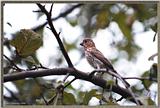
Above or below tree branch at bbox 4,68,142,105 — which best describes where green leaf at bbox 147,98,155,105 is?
below

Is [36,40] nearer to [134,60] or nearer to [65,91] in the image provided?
[65,91]

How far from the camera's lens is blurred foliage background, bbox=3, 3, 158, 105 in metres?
1.48

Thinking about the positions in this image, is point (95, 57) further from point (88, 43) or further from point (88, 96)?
point (88, 96)

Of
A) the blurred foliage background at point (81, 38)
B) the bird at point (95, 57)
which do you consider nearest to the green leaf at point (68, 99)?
the blurred foliage background at point (81, 38)

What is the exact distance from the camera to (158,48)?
1.53m

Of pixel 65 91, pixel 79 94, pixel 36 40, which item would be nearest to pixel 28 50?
pixel 36 40

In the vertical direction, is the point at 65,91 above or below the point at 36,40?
below

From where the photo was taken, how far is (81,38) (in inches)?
85.4

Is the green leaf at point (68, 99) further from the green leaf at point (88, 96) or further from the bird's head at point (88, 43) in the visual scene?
the bird's head at point (88, 43)

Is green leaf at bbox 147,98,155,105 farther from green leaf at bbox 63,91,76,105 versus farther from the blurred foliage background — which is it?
green leaf at bbox 63,91,76,105

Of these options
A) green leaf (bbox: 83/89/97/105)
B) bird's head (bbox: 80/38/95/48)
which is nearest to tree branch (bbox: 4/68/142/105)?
green leaf (bbox: 83/89/97/105)

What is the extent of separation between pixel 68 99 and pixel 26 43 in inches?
7.1

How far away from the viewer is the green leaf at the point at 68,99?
1.44m

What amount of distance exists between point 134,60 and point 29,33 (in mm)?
909
